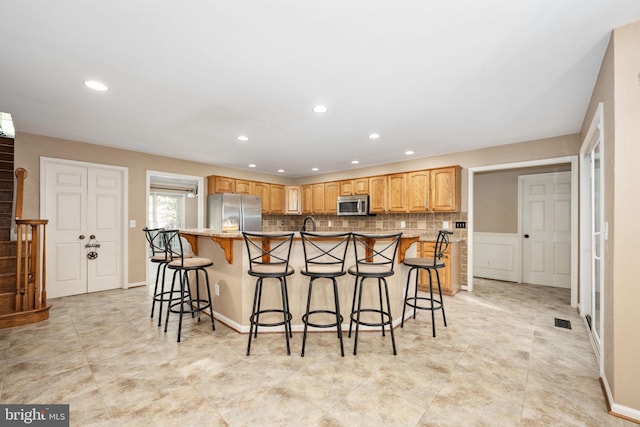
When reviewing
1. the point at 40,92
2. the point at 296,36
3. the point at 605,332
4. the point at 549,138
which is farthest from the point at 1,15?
the point at 549,138

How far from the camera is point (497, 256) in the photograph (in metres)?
5.70

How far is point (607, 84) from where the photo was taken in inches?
78.6

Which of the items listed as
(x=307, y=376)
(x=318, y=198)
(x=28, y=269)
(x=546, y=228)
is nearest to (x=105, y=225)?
(x=28, y=269)

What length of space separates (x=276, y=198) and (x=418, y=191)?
3.46 metres

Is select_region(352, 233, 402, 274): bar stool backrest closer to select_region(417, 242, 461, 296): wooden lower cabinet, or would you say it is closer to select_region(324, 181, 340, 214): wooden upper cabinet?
select_region(417, 242, 461, 296): wooden lower cabinet

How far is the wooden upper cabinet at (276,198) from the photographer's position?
7047 mm

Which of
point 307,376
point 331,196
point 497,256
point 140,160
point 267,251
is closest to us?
point 307,376

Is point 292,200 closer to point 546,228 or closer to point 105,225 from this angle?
point 105,225

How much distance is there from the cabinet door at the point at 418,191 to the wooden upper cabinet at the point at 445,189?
0.09m

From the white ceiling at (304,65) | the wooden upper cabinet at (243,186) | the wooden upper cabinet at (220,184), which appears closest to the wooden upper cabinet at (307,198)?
the wooden upper cabinet at (243,186)

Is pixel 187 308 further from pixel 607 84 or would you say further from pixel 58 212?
pixel 607 84

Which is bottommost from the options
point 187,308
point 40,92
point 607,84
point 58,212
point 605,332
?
point 187,308

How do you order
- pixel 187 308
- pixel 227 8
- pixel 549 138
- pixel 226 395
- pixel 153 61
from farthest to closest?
pixel 549 138 → pixel 187 308 → pixel 153 61 → pixel 226 395 → pixel 227 8

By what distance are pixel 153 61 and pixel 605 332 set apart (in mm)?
3839
